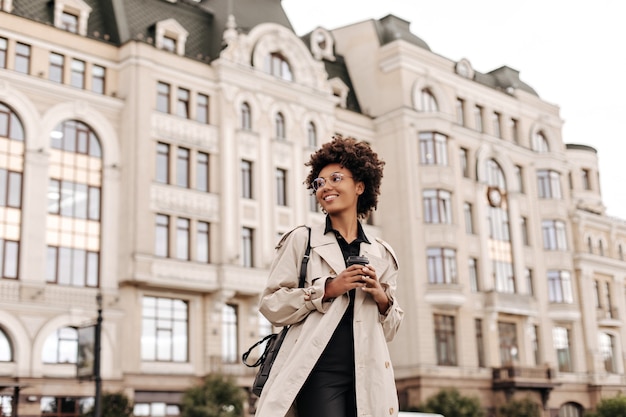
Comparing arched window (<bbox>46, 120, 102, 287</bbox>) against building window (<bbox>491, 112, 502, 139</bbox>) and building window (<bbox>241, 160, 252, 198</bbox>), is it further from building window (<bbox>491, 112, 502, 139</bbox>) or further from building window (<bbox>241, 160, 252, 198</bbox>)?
building window (<bbox>491, 112, 502, 139</bbox>)

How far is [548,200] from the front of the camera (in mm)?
52375

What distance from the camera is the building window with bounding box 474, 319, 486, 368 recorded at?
45.6m

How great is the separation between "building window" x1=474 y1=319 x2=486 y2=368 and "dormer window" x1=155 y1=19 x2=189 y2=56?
67.9 feet

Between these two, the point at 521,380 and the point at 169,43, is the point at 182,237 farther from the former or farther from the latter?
the point at 521,380

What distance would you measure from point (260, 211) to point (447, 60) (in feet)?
52.5

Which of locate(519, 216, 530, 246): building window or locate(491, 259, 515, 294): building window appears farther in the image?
locate(519, 216, 530, 246): building window

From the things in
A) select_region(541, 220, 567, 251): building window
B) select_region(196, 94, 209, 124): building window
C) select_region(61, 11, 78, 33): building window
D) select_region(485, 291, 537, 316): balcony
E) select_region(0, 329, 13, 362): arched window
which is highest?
select_region(61, 11, 78, 33): building window

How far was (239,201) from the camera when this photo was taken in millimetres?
38219

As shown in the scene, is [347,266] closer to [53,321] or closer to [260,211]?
[53,321]

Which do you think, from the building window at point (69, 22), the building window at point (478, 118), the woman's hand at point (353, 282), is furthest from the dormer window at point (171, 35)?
the woman's hand at point (353, 282)

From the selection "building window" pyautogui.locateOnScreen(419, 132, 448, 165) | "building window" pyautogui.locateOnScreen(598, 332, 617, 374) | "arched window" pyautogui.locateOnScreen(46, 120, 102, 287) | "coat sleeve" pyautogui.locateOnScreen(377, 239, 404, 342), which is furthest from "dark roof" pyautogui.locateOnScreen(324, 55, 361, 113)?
"coat sleeve" pyautogui.locateOnScreen(377, 239, 404, 342)

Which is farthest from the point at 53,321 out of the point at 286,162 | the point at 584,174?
the point at 584,174

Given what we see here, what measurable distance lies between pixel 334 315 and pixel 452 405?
36492 mm

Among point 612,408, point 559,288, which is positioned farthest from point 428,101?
point 612,408
